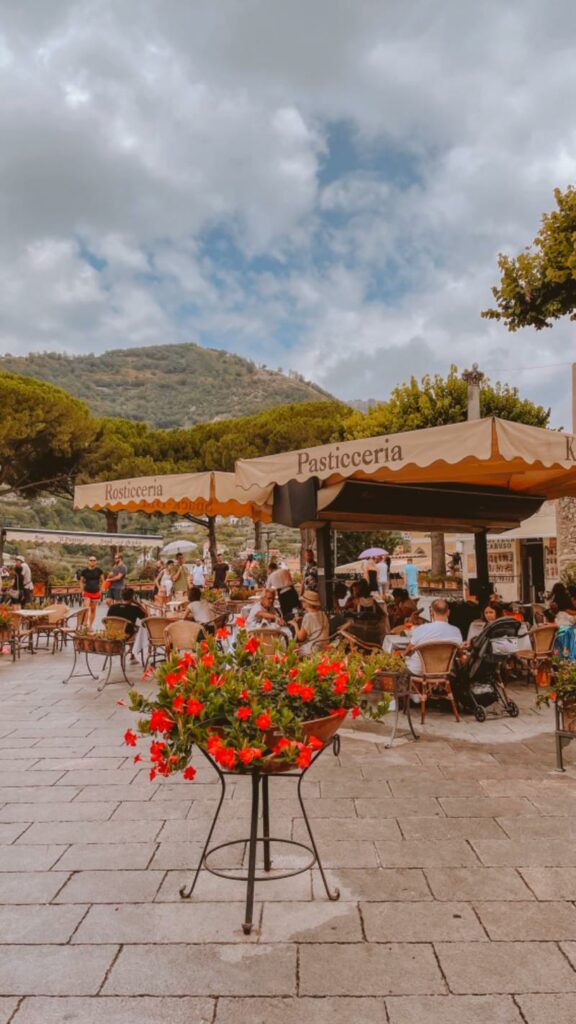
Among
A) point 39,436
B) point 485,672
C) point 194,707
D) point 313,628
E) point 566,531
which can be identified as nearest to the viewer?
point 194,707

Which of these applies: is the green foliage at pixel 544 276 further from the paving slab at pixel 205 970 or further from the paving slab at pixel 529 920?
the paving slab at pixel 205 970

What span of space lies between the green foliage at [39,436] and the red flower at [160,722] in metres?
22.7

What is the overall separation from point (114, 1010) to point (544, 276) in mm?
11286

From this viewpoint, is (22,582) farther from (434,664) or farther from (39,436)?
(39,436)

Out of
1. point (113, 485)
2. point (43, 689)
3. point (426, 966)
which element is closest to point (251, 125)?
point (113, 485)

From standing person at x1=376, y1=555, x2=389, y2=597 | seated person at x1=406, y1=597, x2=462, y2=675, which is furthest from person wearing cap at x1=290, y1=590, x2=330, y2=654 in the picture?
standing person at x1=376, y1=555, x2=389, y2=597

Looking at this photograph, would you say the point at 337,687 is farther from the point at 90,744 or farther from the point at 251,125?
the point at 251,125

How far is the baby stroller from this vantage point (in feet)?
19.0

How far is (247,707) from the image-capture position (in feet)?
8.01

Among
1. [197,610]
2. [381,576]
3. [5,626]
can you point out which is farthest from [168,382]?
[197,610]

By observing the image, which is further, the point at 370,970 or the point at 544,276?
the point at 544,276

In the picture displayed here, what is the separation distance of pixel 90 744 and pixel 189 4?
749 centimetres

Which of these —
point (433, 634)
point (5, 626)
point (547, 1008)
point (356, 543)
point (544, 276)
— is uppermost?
point (544, 276)

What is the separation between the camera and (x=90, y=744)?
205 inches
